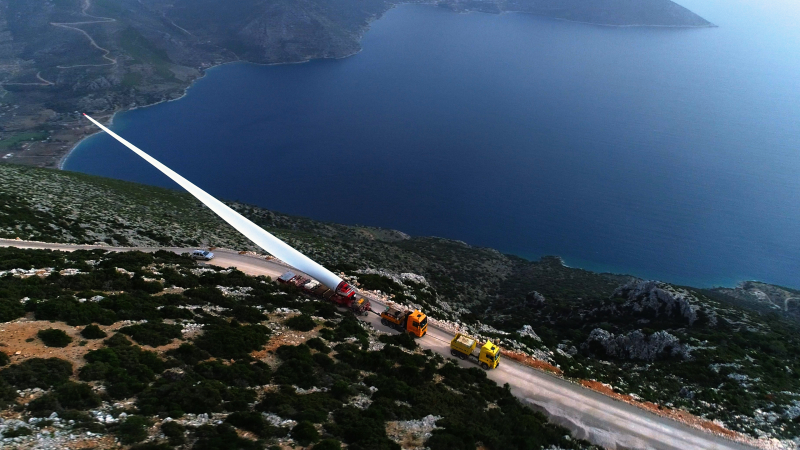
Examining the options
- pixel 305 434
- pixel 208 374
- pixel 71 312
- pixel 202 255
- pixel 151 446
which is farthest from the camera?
pixel 202 255

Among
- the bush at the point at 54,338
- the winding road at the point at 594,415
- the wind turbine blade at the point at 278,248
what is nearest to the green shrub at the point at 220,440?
the bush at the point at 54,338

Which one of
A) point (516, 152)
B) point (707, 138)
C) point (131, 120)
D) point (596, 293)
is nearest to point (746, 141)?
point (707, 138)

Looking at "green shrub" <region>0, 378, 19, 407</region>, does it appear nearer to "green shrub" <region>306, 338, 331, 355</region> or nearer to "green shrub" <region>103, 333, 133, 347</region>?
"green shrub" <region>103, 333, 133, 347</region>

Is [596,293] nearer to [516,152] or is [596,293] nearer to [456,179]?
[456,179]

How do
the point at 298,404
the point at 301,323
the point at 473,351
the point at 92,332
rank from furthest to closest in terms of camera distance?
the point at 473,351 → the point at 301,323 → the point at 92,332 → the point at 298,404

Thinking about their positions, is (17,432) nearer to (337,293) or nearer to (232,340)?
(232,340)

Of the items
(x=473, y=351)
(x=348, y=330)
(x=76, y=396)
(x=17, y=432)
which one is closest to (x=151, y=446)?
(x=17, y=432)
